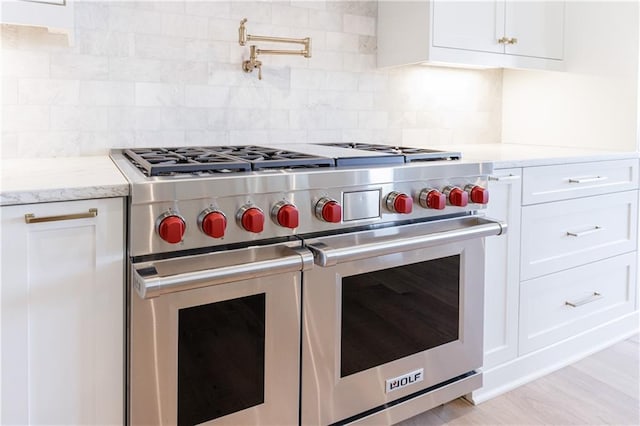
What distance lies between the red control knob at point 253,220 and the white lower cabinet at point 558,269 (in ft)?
3.32

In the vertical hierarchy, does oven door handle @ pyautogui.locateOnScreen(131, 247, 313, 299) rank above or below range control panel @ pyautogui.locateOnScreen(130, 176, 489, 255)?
below

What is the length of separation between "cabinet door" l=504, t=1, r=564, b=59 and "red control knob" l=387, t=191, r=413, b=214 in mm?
1277

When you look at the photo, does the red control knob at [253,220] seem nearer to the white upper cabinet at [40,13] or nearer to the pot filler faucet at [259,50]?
the white upper cabinet at [40,13]

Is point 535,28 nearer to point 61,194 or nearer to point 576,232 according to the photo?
point 576,232

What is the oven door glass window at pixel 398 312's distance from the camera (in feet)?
5.32

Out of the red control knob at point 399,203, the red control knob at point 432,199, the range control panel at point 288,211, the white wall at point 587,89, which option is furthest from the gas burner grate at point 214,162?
the white wall at point 587,89

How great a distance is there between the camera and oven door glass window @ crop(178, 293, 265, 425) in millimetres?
1356

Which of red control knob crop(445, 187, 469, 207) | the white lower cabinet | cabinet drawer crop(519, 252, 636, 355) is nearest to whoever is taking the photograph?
red control knob crop(445, 187, 469, 207)

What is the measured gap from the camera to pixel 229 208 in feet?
4.46

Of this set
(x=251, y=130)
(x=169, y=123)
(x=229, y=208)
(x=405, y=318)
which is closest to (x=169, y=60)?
(x=169, y=123)

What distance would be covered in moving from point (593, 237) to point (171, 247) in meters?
1.93

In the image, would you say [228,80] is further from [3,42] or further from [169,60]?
[3,42]

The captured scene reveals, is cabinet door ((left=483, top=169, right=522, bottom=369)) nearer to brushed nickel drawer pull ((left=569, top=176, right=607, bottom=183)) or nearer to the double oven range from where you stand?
the double oven range

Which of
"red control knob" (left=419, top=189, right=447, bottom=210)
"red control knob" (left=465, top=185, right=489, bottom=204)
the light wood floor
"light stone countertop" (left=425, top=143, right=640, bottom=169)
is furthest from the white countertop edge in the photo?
the light wood floor
